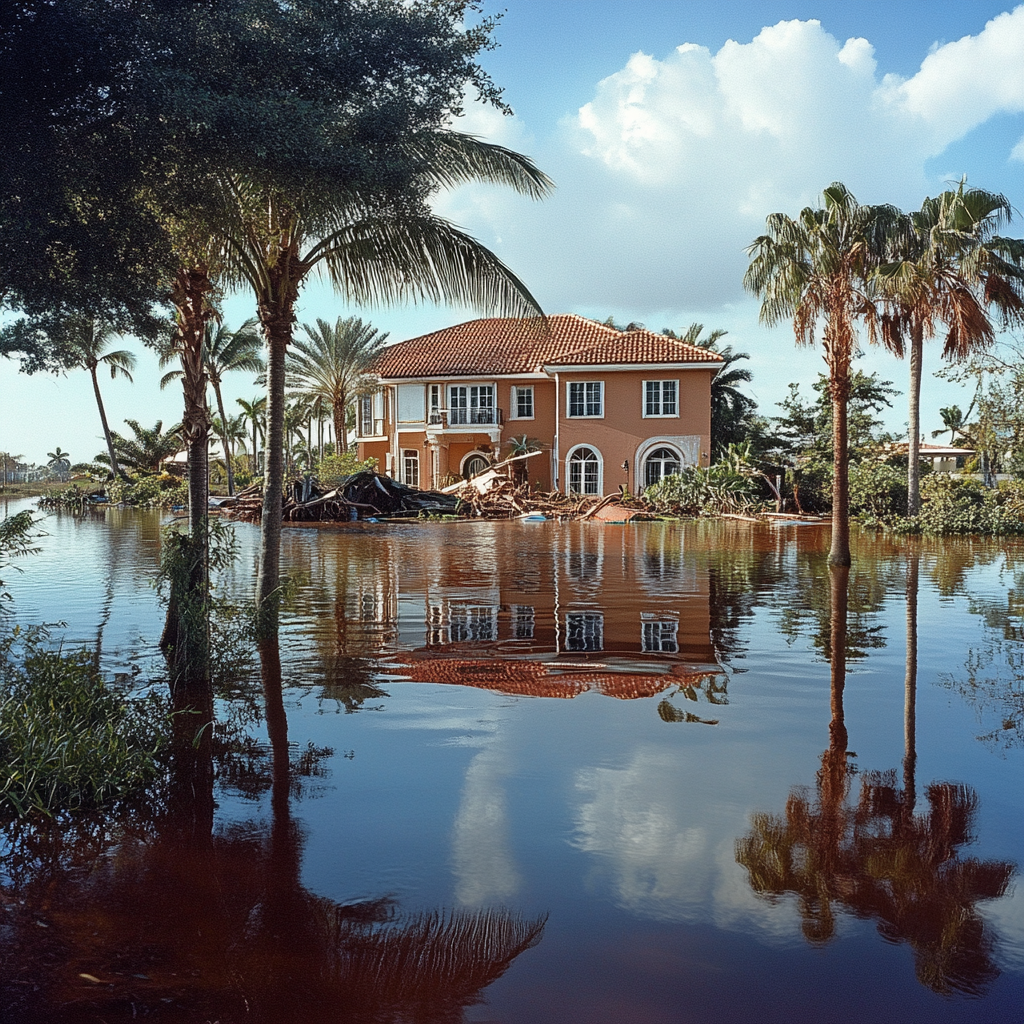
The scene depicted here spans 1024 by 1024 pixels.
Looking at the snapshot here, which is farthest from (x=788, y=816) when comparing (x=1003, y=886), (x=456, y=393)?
(x=456, y=393)

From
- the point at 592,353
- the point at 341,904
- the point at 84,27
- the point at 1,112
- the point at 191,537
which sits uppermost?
the point at 592,353

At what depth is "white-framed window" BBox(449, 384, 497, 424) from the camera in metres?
41.0

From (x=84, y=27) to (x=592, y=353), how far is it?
32758 millimetres

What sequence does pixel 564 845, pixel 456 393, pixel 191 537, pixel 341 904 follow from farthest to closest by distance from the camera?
pixel 456 393 → pixel 191 537 → pixel 564 845 → pixel 341 904

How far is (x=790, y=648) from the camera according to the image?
30.7ft

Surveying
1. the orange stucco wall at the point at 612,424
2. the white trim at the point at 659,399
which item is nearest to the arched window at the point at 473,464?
the orange stucco wall at the point at 612,424

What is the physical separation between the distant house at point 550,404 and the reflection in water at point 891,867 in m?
30.8

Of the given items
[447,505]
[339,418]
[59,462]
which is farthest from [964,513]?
[59,462]

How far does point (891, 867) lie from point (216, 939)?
9.82 ft

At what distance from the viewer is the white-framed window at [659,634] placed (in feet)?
30.7

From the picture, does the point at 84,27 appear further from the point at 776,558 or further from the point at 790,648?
the point at 776,558

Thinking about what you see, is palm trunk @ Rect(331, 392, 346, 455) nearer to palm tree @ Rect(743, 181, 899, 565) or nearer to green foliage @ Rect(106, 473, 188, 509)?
green foliage @ Rect(106, 473, 188, 509)

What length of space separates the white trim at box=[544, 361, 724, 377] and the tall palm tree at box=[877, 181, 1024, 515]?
33.8ft

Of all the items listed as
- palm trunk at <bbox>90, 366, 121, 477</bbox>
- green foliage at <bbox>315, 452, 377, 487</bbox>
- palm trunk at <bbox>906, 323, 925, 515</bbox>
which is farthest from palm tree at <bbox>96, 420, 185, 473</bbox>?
palm trunk at <bbox>906, 323, 925, 515</bbox>
